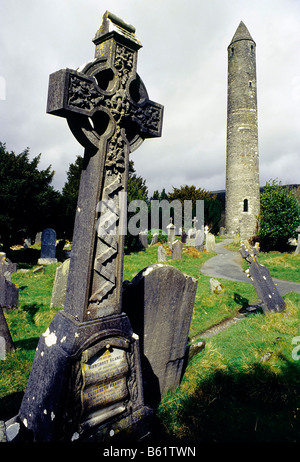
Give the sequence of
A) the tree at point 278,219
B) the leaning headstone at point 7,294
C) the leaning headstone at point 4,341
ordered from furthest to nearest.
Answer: the tree at point 278,219 < the leaning headstone at point 7,294 < the leaning headstone at point 4,341

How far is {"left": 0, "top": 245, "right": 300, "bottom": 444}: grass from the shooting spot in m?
2.94

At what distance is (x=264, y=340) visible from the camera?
469cm

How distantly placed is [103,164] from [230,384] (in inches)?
128

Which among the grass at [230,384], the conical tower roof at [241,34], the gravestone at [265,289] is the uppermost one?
the conical tower roof at [241,34]

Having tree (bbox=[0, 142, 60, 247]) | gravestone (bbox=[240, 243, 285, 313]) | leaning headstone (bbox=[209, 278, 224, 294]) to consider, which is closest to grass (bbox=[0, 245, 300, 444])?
gravestone (bbox=[240, 243, 285, 313])

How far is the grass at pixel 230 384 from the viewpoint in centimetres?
294

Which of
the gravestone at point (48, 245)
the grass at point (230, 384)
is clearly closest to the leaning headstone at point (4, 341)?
the grass at point (230, 384)

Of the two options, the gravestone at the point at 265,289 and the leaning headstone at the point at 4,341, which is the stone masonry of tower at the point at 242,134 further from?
the leaning headstone at the point at 4,341

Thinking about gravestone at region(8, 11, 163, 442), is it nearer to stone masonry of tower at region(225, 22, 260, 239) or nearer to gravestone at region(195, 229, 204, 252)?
gravestone at region(195, 229, 204, 252)

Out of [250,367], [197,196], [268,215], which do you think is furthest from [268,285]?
[197,196]

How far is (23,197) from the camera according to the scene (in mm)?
13578

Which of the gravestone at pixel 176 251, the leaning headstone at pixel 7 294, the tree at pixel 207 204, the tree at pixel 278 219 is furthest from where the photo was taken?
the tree at pixel 207 204

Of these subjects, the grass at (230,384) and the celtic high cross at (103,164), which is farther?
the grass at (230,384)

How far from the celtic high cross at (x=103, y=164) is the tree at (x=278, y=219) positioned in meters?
18.9
